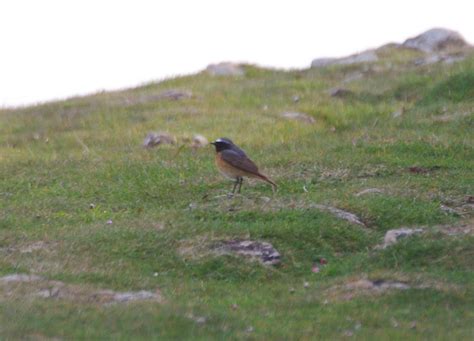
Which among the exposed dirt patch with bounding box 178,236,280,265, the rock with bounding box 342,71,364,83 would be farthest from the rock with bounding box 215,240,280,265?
the rock with bounding box 342,71,364,83

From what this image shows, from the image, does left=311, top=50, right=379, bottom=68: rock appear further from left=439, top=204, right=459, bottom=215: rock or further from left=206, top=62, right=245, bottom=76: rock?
left=439, top=204, right=459, bottom=215: rock

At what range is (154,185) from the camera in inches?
628

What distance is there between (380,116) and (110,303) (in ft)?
43.5

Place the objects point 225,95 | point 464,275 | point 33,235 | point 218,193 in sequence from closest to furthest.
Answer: point 464,275 < point 33,235 < point 218,193 < point 225,95

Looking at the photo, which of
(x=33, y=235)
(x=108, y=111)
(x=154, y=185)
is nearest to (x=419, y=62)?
(x=108, y=111)

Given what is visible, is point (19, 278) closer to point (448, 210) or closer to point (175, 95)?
point (448, 210)

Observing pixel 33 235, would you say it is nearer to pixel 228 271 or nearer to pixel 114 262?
pixel 114 262

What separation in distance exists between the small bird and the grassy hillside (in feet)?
1.15

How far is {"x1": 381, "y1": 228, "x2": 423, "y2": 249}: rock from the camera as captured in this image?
1219cm

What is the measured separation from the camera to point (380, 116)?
74.1ft

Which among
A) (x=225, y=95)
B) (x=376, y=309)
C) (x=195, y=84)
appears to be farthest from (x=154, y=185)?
(x=195, y=84)

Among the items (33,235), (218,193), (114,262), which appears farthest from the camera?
(218,193)

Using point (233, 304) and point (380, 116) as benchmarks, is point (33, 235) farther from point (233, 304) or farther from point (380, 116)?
point (380, 116)

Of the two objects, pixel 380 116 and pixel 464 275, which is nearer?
pixel 464 275
